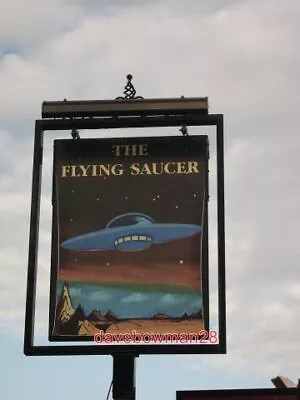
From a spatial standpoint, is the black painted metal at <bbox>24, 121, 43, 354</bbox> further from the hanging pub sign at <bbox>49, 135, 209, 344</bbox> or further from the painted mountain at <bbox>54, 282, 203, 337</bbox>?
the painted mountain at <bbox>54, 282, 203, 337</bbox>

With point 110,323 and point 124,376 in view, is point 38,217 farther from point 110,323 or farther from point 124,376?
point 124,376

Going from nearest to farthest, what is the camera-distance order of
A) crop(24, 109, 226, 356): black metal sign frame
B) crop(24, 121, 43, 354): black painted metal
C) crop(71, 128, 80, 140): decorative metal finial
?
crop(24, 109, 226, 356): black metal sign frame
crop(24, 121, 43, 354): black painted metal
crop(71, 128, 80, 140): decorative metal finial

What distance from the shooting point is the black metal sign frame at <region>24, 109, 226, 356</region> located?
15.3m

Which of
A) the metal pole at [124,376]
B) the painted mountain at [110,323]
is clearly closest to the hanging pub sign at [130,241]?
the painted mountain at [110,323]

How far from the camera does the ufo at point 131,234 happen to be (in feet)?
52.2

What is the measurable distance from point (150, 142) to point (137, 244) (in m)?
1.89

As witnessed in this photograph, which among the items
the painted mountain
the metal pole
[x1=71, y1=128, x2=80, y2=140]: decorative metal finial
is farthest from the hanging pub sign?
the metal pole

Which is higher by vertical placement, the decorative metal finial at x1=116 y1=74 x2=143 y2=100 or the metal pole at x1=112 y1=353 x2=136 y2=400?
→ the decorative metal finial at x1=116 y1=74 x2=143 y2=100

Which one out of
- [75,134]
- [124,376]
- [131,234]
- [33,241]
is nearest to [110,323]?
[124,376]

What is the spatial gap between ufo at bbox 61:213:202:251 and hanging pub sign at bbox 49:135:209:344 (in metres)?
0.02

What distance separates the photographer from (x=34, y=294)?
15.8 m

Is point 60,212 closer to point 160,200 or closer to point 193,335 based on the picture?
point 160,200

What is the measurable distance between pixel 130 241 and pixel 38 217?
1.67 metres

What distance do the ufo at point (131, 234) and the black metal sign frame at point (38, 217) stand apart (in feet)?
2.04
